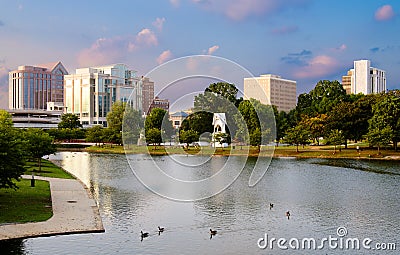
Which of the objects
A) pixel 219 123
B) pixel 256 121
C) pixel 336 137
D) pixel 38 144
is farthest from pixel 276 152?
pixel 38 144

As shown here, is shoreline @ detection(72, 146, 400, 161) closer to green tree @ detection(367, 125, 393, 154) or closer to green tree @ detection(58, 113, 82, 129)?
green tree @ detection(367, 125, 393, 154)

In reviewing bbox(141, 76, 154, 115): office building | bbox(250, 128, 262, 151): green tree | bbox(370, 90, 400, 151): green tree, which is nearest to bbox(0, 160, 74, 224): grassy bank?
bbox(141, 76, 154, 115): office building

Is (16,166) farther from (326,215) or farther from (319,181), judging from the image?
(319,181)

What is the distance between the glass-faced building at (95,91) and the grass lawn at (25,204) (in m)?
111

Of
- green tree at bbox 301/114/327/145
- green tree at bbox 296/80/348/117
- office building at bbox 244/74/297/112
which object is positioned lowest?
green tree at bbox 301/114/327/145

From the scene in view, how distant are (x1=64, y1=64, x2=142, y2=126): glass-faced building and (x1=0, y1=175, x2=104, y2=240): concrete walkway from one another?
112 metres

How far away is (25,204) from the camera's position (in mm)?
21672

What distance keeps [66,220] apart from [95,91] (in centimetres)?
12223

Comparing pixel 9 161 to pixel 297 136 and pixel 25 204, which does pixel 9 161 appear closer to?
pixel 25 204

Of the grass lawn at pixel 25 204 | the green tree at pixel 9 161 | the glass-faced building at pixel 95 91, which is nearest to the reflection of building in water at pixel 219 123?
the grass lawn at pixel 25 204

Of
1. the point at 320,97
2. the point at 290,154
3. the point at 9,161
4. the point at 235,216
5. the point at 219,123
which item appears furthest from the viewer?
the point at 320,97

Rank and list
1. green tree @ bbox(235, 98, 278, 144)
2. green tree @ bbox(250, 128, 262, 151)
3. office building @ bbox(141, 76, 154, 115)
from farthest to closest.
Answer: green tree @ bbox(235, 98, 278, 144), green tree @ bbox(250, 128, 262, 151), office building @ bbox(141, 76, 154, 115)

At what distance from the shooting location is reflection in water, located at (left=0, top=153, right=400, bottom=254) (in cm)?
1622

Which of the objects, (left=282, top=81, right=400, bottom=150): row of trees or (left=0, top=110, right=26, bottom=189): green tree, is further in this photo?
(left=282, top=81, right=400, bottom=150): row of trees
